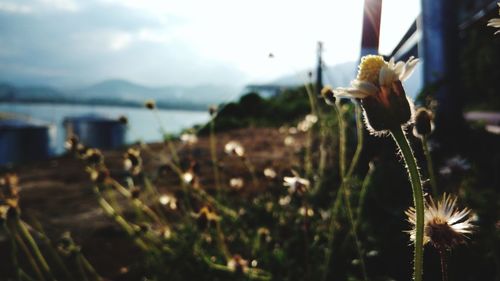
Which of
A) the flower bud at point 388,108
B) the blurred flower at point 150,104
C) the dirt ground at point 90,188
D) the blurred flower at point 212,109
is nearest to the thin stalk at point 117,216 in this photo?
the dirt ground at point 90,188

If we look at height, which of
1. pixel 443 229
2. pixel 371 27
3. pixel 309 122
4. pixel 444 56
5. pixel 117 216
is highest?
pixel 444 56

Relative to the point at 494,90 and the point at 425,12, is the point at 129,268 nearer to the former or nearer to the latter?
the point at 425,12

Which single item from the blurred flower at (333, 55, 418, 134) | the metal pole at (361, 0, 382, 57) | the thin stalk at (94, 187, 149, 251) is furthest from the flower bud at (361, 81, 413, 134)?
the thin stalk at (94, 187, 149, 251)

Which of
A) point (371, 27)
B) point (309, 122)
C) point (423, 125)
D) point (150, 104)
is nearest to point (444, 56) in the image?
point (309, 122)

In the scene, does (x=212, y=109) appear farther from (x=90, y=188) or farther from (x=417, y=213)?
(x=90, y=188)

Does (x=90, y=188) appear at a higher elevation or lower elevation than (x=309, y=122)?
lower

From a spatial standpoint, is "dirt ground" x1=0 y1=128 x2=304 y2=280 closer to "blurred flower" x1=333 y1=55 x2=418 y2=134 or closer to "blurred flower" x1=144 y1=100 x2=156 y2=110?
"blurred flower" x1=144 y1=100 x2=156 y2=110

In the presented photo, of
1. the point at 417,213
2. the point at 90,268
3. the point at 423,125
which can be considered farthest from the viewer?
the point at 90,268

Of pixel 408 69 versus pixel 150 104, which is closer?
pixel 408 69

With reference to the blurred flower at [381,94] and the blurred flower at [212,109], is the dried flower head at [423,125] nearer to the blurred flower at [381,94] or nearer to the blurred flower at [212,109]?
the blurred flower at [381,94]
